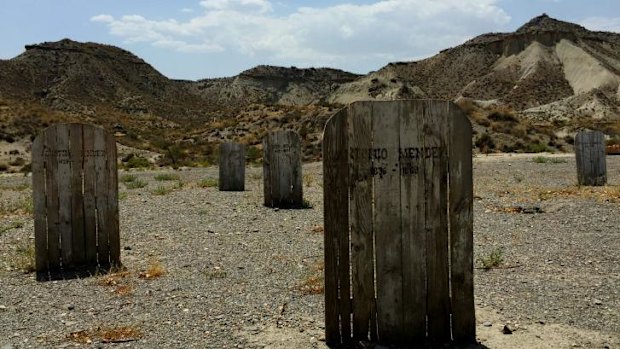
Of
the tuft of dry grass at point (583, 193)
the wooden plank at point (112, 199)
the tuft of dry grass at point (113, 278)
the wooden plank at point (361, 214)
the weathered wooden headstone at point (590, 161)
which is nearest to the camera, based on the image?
the wooden plank at point (361, 214)

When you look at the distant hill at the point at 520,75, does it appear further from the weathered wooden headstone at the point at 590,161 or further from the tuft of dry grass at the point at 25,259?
the tuft of dry grass at the point at 25,259

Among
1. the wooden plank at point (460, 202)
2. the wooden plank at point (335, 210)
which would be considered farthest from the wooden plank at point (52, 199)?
the wooden plank at point (460, 202)

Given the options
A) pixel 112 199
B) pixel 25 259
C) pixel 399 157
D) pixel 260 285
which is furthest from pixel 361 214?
pixel 25 259

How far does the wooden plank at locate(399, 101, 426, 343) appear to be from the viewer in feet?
14.7

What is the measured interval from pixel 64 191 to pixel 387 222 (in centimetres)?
462

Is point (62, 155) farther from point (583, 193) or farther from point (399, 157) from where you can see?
point (583, 193)

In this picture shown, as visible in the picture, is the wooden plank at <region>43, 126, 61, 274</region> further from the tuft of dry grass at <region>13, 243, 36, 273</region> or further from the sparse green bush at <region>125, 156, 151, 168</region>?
the sparse green bush at <region>125, 156, 151, 168</region>

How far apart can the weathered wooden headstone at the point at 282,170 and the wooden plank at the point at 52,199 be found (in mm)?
6764

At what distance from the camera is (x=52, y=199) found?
747 centimetres

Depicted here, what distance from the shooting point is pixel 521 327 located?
16.3ft

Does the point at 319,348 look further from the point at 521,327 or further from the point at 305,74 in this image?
the point at 305,74

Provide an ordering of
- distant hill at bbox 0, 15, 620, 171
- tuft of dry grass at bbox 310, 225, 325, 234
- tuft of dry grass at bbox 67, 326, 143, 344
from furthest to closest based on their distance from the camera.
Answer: distant hill at bbox 0, 15, 620, 171
tuft of dry grass at bbox 310, 225, 325, 234
tuft of dry grass at bbox 67, 326, 143, 344

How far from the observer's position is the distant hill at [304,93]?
1667 inches

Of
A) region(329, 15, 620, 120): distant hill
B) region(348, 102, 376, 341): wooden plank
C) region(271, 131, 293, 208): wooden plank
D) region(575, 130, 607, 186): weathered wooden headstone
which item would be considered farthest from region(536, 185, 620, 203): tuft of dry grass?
region(329, 15, 620, 120): distant hill
